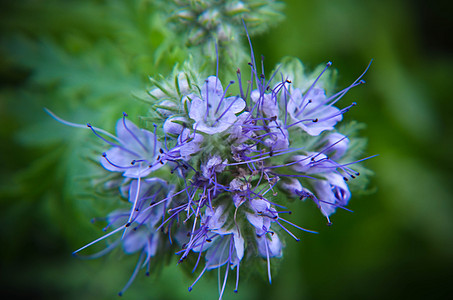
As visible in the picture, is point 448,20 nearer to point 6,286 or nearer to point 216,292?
point 216,292

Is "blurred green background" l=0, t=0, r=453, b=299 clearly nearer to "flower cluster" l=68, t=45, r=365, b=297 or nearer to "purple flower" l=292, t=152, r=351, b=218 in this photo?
"flower cluster" l=68, t=45, r=365, b=297

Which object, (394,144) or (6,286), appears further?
(394,144)

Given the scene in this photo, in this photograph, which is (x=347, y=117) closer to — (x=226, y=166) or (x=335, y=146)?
(x=335, y=146)

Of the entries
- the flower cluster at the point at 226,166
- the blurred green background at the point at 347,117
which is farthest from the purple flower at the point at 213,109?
the blurred green background at the point at 347,117

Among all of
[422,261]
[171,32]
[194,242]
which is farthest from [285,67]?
[422,261]

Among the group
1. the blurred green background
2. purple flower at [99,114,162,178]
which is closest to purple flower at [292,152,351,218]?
purple flower at [99,114,162,178]

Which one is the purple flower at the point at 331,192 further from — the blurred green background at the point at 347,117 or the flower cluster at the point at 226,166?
the blurred green background at the point at 347,117
